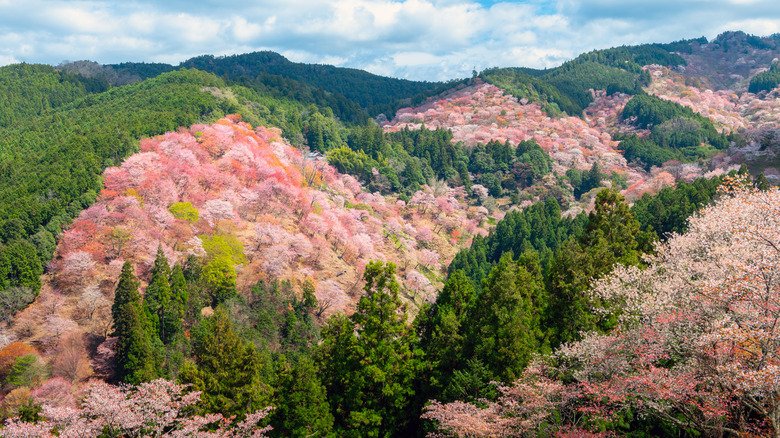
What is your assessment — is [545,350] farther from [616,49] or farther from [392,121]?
[616,49]

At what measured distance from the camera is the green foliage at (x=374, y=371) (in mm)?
24172

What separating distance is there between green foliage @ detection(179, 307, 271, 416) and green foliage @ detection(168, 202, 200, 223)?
26.6 m

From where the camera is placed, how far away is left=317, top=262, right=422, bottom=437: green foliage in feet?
79.3

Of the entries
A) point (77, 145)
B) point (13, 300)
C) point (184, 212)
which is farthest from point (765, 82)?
point (13, 300)

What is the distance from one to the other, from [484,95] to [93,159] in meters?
107

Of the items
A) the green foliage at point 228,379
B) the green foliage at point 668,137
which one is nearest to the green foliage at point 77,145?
the green foliage at point 228,379

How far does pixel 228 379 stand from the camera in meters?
24.5

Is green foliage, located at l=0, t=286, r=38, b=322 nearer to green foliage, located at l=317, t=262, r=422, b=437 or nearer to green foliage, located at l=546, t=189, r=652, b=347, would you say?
green foliage, located at l=317, t=262, r=422, b=437

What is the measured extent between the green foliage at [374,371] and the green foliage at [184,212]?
1185 inches

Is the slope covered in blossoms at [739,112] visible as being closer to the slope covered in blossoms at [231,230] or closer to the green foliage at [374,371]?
the slope covered in blossoms at [231,230]

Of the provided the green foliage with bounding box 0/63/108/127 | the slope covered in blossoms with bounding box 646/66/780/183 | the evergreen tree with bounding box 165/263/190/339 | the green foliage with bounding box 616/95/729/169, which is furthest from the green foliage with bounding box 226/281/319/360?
the green foliage with bounding box 0/63/108/127

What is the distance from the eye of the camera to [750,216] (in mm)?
15758

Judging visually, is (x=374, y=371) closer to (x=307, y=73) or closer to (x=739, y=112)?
(x=739, y=112)

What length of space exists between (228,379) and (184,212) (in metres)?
29.6
